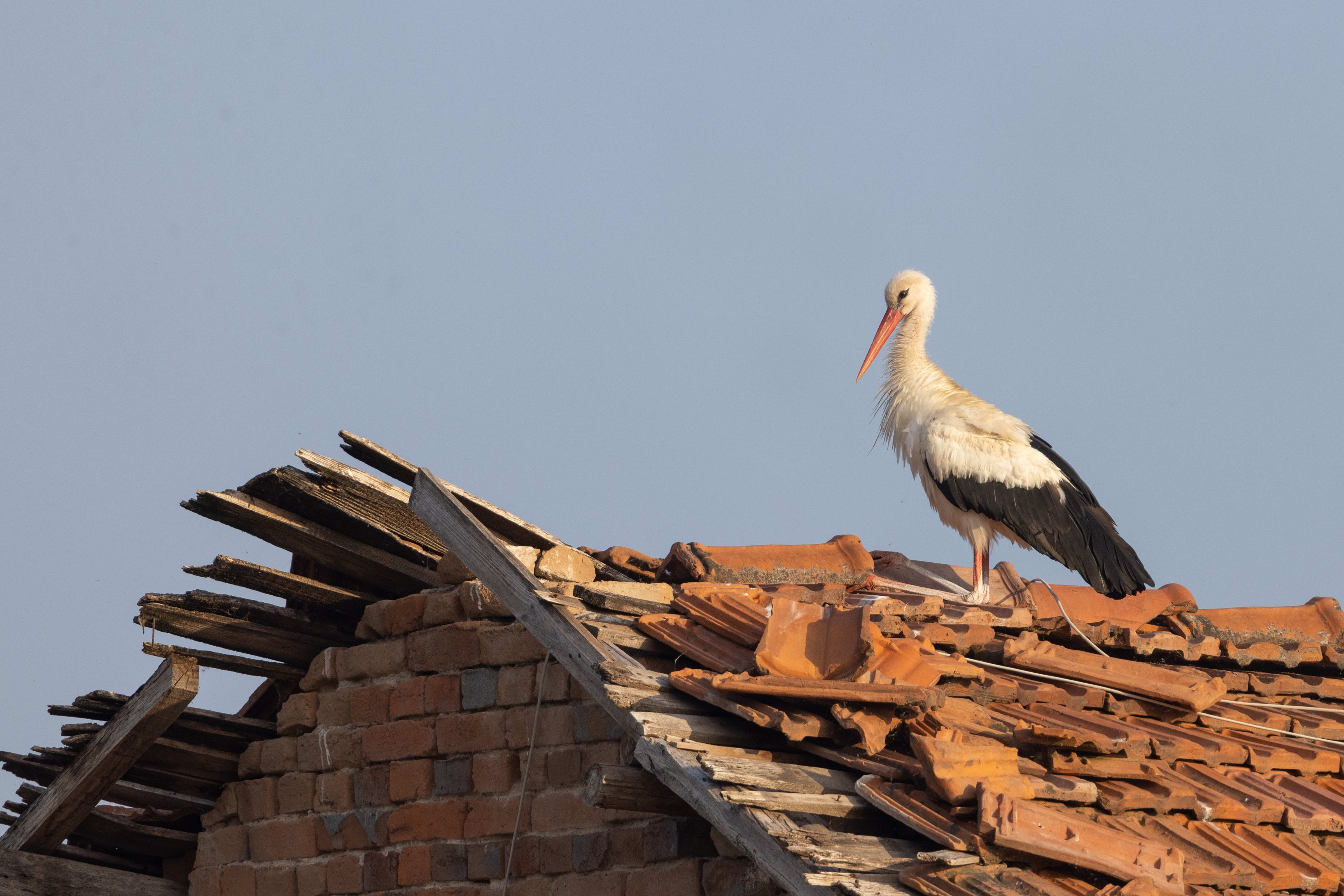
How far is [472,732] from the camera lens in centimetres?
555

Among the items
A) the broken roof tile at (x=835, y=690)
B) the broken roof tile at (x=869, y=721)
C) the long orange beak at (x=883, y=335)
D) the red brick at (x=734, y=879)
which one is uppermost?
the long orange beak at (x=883, y=335)

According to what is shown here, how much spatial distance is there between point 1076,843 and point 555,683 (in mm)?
2288

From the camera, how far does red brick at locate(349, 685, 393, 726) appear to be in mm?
5953

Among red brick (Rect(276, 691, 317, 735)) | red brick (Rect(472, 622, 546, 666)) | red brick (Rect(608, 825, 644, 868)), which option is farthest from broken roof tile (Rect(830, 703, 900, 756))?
red brick (Rect(276, 691, 317, 735))

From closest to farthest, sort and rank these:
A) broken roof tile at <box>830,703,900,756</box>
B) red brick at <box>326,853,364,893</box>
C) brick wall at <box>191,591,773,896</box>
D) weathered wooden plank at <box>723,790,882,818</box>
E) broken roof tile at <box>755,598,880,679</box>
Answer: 1. weathered wooden plank at <box>723,790,882,818</box>
2. broken roof tile at <box>830,703,900,756</box>
3. broken roof tile at <box>755,598,880,679</box>
4. brick wall at <box>191,591,773,896</box>
5. red brick at <box>326,853,364,893</box>

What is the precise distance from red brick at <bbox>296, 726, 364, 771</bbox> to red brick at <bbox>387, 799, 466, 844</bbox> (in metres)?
0.36

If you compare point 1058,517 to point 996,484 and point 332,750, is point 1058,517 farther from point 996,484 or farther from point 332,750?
point 332,750

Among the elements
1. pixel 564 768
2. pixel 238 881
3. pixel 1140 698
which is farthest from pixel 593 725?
pixel 238 881

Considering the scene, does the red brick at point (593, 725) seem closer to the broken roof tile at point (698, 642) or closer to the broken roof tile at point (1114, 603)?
the broken roof tile at point (698, 642)

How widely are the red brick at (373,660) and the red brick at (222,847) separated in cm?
87

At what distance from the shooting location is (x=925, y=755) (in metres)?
3.71

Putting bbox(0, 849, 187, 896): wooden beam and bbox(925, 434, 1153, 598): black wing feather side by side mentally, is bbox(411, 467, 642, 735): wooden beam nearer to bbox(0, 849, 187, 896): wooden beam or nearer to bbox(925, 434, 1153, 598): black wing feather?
bbox(0, 849, 187, 896): wooden beam

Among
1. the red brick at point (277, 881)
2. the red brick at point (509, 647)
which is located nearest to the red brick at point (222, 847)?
the red brick at point (277, 881)

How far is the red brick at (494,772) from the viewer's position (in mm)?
5383
